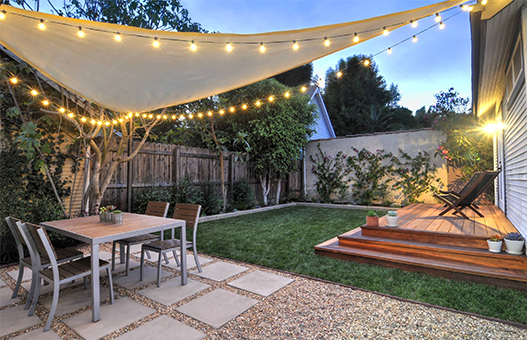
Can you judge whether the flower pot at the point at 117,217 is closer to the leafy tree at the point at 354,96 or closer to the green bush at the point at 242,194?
the green bush at the point at 242,194

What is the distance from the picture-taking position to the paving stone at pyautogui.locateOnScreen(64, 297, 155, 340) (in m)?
2.09

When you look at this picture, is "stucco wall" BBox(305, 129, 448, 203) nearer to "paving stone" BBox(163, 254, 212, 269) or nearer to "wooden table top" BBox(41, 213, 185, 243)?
"paving stone" BBox(163, 254, 212, 269)

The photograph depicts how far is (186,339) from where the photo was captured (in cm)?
198

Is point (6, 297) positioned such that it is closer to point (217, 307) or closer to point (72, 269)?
point (72, 269)

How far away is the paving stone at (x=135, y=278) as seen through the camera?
3002 millimetres

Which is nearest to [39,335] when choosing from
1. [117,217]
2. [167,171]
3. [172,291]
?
[172,291]

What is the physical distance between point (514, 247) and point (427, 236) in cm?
87

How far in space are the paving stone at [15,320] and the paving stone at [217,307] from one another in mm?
1156

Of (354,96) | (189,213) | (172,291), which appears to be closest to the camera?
(172,291)

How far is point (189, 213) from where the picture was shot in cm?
351

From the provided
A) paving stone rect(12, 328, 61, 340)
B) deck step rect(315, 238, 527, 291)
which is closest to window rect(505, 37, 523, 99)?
deck step rect(315, 238, 527, 291)

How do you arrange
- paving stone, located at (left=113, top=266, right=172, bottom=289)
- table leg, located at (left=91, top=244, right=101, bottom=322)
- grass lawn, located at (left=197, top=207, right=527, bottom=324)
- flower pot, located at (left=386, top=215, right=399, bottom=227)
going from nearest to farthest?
1. table leg, located at (left=91, top=244, right=101, bottom=322)
2. grass lawn, located at (left=197, top=207, right=527, bottom=324)
3. paving stone, located at (left=113, top=266, right=172, bottom=289)
4. flower pot, located at (left=386, top=215, right=399, bottom=227)

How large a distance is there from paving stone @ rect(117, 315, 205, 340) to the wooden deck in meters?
2.29

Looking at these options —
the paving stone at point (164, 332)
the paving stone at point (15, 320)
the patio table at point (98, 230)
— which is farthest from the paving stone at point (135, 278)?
the paving stone at point (164, 332)
